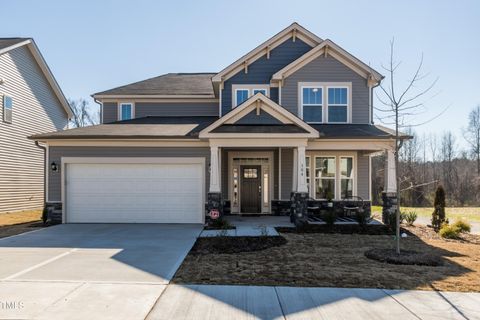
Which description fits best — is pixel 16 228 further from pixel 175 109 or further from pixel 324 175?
pixel 324 175

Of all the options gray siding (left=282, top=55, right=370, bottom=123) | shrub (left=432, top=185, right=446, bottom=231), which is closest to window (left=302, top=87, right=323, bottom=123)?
gray siding (left=282, top=55, right=370, bottom=123)

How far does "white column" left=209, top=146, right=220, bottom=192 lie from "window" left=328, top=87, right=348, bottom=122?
17.7 feet

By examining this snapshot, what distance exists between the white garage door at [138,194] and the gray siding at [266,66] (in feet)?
13.0

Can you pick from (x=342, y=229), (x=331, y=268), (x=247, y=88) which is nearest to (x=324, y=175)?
(x=342, y=229)

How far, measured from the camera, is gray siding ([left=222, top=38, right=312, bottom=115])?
14953 mm

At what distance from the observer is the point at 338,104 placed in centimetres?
1441

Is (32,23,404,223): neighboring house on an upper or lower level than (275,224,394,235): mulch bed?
upper

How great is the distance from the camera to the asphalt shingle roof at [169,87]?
1696cm

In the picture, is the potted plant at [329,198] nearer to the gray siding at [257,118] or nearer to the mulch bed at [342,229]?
the mulch bed at [342,229]

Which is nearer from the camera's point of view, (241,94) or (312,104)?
(312,104)

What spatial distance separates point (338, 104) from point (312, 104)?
109 centimetres

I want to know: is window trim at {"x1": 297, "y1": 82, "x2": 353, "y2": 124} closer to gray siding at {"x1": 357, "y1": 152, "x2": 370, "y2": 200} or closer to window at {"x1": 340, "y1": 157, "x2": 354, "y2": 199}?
window at {"x1": 340, "y1": 157, "x2": 354, "y2": 199}

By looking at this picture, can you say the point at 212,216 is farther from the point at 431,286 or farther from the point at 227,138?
the point at 431,286

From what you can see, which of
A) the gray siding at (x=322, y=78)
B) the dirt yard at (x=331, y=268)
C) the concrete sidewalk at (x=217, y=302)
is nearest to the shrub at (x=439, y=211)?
the dirt yard at (x=331, y=268)
